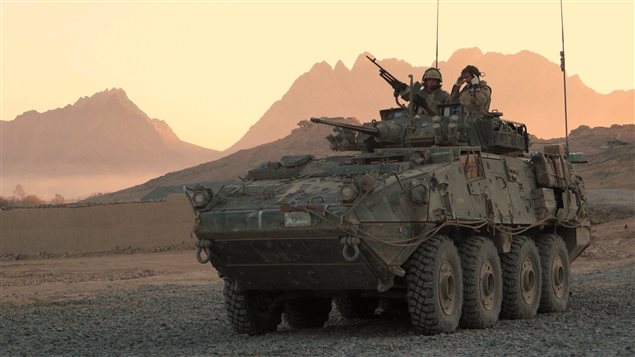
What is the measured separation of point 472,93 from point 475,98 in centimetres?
9

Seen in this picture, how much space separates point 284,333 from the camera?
1299 cm

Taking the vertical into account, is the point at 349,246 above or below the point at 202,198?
below

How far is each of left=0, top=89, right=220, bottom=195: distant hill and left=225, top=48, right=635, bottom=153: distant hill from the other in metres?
11.8

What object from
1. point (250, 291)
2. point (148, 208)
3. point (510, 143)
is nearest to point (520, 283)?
point (510, 143)

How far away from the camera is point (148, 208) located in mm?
35594

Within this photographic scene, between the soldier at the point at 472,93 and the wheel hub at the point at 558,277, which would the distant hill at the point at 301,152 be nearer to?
the wheel hub at the point at 558,277

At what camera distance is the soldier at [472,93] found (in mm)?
14961

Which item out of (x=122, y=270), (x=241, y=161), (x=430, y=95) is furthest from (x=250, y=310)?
(x=241, y=161)

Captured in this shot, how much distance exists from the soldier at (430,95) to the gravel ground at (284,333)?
3.14m

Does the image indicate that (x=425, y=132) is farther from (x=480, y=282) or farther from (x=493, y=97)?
(x=493, y=97)

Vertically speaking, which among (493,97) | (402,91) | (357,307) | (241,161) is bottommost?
(357,307)

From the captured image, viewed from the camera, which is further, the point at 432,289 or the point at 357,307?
the point at 357,307

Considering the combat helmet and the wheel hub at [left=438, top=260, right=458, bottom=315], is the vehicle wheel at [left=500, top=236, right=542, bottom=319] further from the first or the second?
the combat helmet

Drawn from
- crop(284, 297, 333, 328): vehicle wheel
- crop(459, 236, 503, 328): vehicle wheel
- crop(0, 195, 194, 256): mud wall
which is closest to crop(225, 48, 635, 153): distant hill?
crop(0, 195, 194, 256): mud wall
